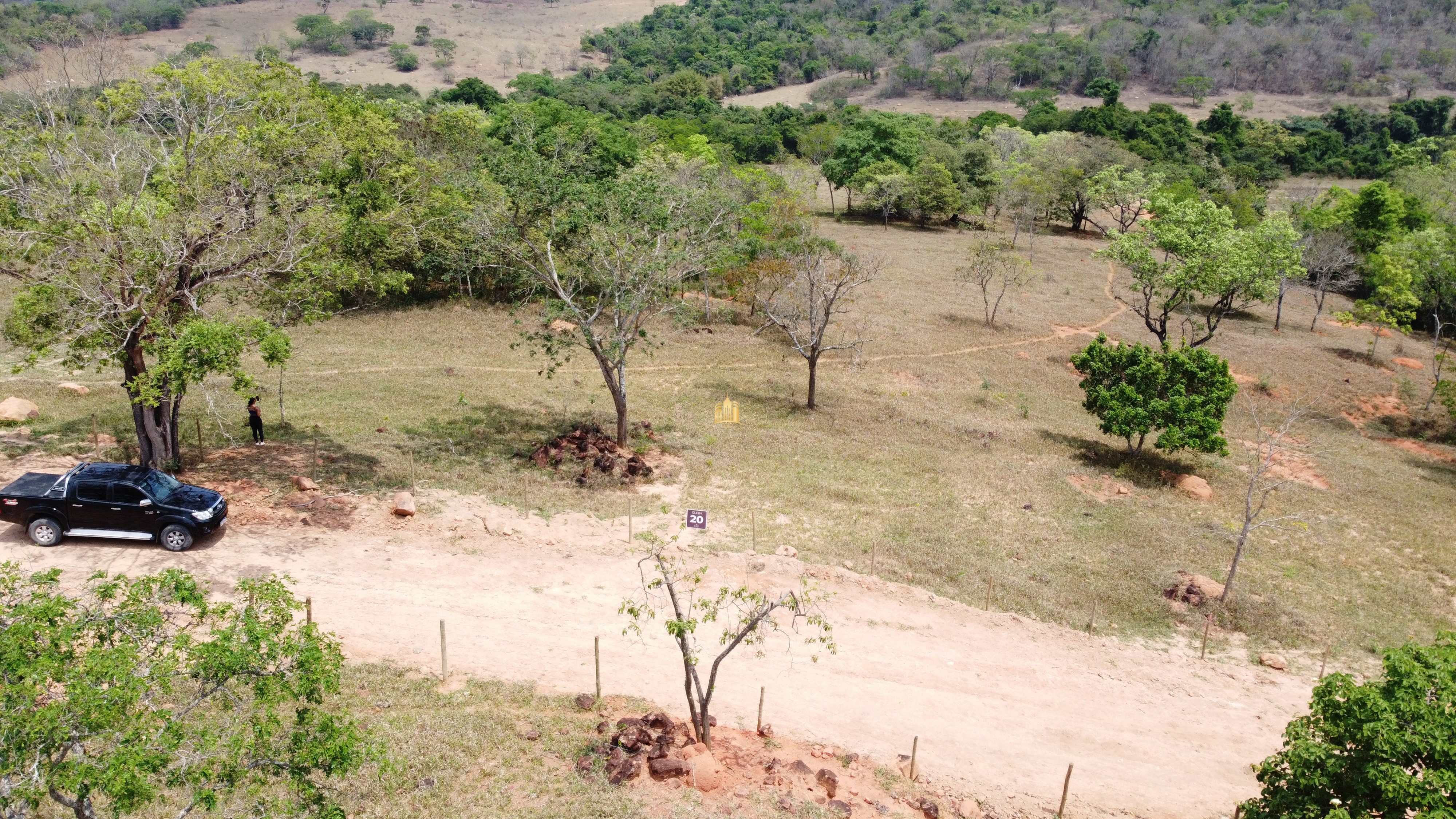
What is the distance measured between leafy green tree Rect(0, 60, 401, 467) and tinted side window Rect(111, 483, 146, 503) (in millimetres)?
1767

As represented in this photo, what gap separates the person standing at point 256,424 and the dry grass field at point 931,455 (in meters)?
0.98

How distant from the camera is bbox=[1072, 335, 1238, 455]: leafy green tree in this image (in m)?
28.8

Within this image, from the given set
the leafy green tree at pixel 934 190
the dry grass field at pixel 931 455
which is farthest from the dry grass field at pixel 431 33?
the dry grass field at pixel 931 455

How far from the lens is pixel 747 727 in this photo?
1577 cm

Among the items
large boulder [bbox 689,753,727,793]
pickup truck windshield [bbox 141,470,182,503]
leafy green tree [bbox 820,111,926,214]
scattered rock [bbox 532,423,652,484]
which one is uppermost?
leafy green tree [bbox 820,111,926,214]

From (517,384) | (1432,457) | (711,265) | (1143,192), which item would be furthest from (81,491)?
(1143,192)

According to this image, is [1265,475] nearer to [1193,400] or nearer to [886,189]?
[1193,400]

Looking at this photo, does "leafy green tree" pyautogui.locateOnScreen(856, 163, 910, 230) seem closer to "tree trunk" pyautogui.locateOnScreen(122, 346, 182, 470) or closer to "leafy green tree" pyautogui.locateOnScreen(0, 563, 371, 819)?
"tree trunk" pyautogui.locateOnScreen(122, 346, 182, 470)

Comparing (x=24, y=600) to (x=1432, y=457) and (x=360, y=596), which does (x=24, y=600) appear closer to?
(x=360, y=596)

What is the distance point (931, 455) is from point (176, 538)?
21950mm

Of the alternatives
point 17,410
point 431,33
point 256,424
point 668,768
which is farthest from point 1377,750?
point 431,33

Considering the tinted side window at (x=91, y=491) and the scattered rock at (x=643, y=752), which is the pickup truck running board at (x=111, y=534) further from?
the scattered rock at (x=643, y=752)

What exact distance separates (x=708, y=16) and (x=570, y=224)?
184 m

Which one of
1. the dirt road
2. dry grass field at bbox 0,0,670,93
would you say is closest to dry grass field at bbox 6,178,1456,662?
the dirt road
